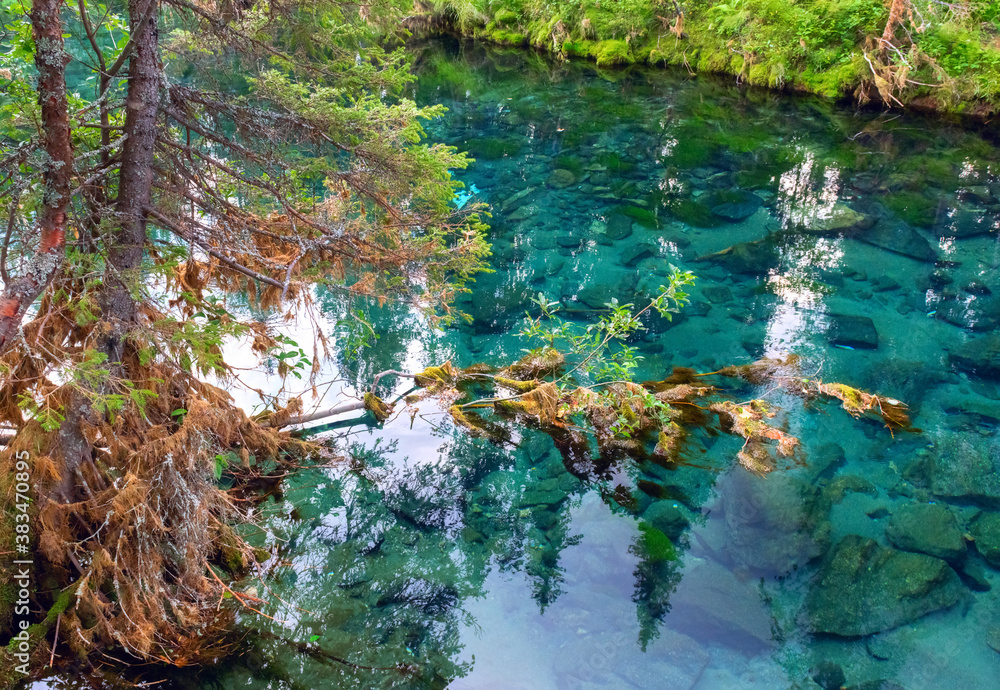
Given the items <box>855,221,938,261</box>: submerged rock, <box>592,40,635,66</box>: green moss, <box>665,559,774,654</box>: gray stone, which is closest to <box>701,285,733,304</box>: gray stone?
<box>855,221,938,261</box>: submerged rock

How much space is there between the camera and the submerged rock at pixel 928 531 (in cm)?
630

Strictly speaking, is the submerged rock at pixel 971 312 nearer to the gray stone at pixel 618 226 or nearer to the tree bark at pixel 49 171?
the gray stone at pixel 618 226

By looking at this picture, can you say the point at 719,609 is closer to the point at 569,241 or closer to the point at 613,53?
the point at 569,241

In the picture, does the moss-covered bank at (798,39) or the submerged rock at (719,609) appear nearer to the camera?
the submerged rock at (719,609)

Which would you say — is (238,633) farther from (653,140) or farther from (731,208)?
(653,140)

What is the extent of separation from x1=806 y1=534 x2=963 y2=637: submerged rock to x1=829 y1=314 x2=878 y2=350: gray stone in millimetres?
3745

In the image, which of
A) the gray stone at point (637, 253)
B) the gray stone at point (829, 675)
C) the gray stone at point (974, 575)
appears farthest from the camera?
the gray stone at point (637, 253)

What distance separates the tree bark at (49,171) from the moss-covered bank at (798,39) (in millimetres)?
17255

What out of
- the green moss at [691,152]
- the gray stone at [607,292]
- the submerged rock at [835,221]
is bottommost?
the gray stone at [607,292]

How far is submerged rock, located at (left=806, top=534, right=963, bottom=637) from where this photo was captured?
18.7 ft

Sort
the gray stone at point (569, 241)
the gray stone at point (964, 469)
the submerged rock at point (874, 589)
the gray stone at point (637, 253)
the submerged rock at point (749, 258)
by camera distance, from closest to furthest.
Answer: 1. the submerged rock at point (874, 589)
2. the gray stone at point (964, 469)
3. the submerged rock at point (749, 258)
4. the gray stone at point (637, 253)
5. the gray stone at point (569, 241)

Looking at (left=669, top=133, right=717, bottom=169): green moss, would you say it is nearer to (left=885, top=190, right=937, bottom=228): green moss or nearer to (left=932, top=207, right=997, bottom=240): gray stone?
(left=885, top=190, right=937, bottom=228): green moss

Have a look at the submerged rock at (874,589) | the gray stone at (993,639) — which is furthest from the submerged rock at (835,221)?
the gray stone at (993,639)

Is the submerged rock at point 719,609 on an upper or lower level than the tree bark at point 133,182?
lower
